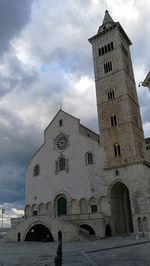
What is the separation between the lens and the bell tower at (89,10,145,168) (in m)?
35.3

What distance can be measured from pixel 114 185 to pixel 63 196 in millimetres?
8146

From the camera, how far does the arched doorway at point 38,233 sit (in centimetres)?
3114

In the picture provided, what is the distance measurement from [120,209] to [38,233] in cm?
1119

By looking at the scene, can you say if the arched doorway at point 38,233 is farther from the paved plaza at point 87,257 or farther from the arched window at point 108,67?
the arched window at point 108,67

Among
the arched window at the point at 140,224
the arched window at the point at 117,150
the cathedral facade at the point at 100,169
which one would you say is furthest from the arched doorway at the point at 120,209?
the arched window at the point at 117,150

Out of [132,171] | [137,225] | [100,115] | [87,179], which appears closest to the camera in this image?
[137,225]

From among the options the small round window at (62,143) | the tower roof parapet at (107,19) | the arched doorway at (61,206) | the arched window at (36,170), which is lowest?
the arched doorway at (61,206)

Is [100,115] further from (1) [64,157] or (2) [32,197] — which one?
(2) [32,197]

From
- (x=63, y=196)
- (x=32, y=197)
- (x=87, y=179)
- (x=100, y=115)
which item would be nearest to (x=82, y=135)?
(x=100, y=115)

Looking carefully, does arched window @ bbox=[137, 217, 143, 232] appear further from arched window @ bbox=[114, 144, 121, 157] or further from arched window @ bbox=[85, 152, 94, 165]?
arched window @ bbox=[85, 152, 94, 165]

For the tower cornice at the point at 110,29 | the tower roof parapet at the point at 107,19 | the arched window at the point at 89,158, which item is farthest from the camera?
the tower roof parapet at the point at 107,19

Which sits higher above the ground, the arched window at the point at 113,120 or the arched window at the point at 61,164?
the arched window at the point at 113,120

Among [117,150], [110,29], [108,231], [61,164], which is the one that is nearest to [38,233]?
[108,231]

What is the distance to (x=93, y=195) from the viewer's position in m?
35.1
